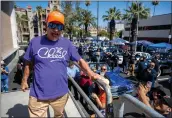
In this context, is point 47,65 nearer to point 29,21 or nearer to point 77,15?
point 77,15

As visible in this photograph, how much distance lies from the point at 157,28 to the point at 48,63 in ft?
133

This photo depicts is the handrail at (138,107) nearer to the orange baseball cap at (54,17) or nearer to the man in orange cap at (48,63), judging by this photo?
the man in orange cap at (48,63)

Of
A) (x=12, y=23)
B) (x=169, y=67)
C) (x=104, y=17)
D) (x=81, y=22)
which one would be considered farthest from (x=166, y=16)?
(x=12, y=23)

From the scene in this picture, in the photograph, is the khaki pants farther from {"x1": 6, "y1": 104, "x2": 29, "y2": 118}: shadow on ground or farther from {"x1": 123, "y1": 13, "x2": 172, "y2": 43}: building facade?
{"x1": 123, "y1": 13, "x2": 172, "y2": 43}: building facade

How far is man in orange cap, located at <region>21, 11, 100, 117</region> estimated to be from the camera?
2.16 m

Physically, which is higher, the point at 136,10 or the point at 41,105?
the point at 136,10

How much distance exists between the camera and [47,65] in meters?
2.17

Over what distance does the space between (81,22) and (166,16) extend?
21.5 meters

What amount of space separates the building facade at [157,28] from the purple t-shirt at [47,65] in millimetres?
36311

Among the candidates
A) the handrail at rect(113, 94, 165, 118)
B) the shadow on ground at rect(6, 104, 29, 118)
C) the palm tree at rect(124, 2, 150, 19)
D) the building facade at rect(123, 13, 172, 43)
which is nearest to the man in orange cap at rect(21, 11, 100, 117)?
the handrail at rect(113, 94, 165, 118)

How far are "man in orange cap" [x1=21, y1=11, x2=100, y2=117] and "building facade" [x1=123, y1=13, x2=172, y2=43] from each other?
36.3m

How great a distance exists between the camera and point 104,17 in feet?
144

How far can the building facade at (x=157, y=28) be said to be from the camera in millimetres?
35912

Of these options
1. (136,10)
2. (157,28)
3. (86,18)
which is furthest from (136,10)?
(86,18)
